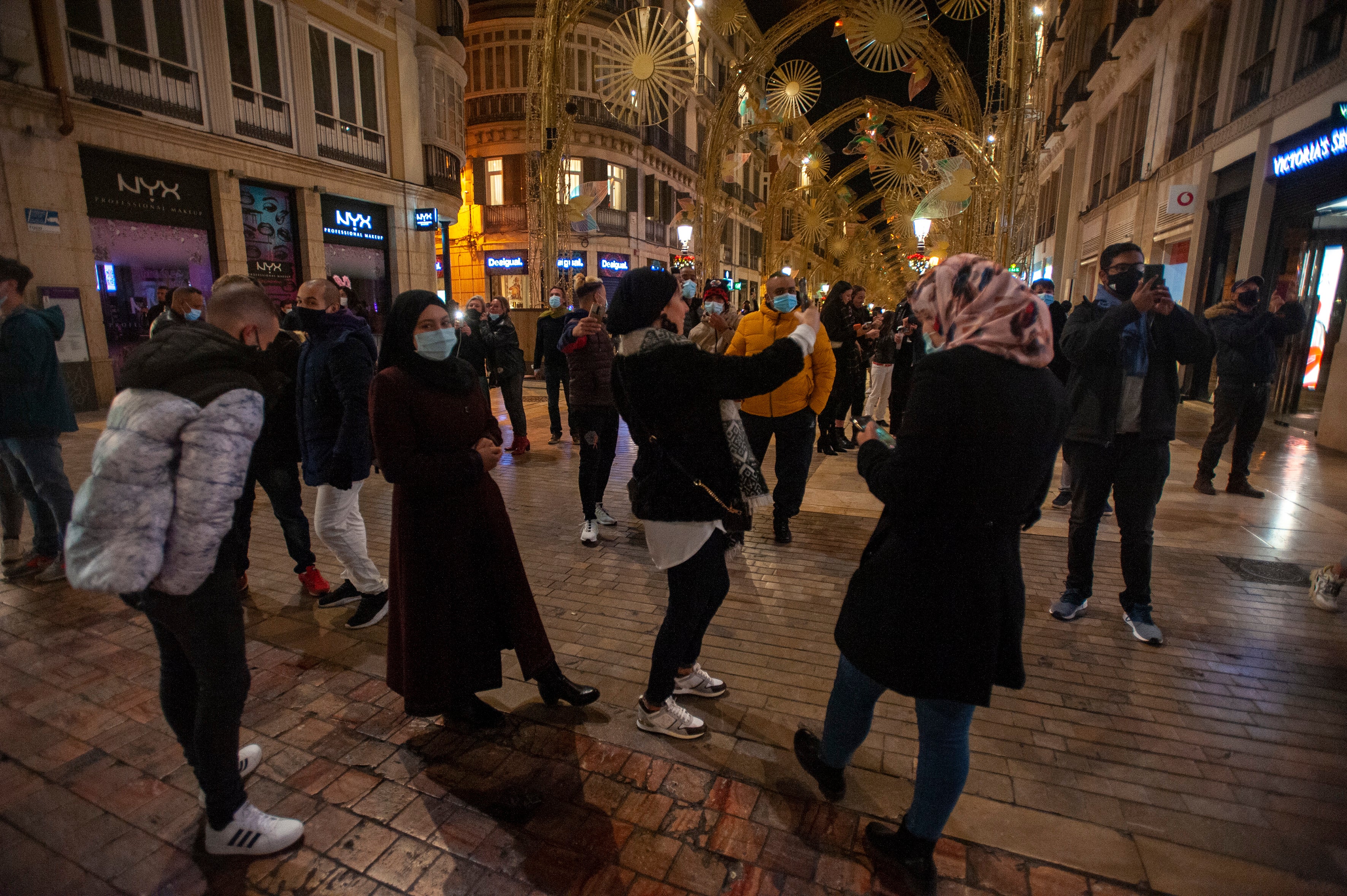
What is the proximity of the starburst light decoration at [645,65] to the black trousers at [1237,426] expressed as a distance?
833cm

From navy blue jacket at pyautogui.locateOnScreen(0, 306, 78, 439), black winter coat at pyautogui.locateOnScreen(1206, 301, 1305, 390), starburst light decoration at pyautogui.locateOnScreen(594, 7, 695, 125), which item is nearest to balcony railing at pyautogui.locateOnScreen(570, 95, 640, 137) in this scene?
starburst light decoration at pyautogui.locateOnScreen(594, 7, 695, 125)

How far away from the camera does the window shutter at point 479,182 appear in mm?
27734

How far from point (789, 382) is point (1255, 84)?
41.3ft

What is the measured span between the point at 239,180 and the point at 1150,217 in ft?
66.5

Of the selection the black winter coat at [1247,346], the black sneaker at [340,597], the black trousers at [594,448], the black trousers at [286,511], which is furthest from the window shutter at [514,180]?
the black sneaker at [340,597]

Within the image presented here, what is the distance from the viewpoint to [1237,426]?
22.0 ft

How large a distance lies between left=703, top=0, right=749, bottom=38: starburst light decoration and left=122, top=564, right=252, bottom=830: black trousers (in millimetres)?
13349

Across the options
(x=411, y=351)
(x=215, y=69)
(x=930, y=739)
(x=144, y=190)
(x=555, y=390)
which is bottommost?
(x=930, y=739)

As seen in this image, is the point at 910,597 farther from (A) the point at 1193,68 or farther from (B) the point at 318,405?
(A) the point at 1193,68

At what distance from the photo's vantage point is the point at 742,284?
3528 cm

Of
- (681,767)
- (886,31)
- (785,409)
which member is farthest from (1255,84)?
(681,767)

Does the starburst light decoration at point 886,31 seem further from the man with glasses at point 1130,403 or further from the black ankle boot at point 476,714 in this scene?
the black ankle boot at point 476,714

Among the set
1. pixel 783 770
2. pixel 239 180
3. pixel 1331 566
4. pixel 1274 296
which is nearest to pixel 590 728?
pixel 783 770

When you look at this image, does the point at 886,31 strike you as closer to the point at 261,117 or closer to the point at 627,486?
the point at 627,486
